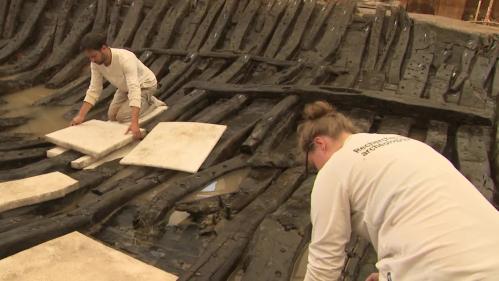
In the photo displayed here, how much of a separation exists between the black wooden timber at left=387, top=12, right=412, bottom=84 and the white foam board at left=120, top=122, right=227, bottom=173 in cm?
256

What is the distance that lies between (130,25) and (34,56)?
157cm

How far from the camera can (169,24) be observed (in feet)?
25.1

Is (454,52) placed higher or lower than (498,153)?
higher

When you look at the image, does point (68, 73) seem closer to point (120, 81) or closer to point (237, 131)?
point (120, 81)

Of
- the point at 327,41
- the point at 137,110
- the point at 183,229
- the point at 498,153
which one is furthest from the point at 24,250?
the point at 327,41

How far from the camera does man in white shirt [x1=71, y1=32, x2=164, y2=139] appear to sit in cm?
479

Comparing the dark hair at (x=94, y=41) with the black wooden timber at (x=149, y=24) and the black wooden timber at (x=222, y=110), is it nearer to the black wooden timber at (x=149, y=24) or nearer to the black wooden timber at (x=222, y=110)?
the black wooden timber at (x=222, y=110)

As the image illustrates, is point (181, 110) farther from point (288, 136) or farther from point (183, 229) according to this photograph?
point (183, 229)

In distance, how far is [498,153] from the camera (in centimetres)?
502

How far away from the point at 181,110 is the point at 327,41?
2675mm

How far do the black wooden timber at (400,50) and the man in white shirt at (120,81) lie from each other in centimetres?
299

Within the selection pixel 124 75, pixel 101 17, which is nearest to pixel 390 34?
pixel 124 75

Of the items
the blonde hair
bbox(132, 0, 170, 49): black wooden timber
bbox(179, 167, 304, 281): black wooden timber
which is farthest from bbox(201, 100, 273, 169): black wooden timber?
bbox(132, 0, 170, 49): black wooden timber

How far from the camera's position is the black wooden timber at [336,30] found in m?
6.90
